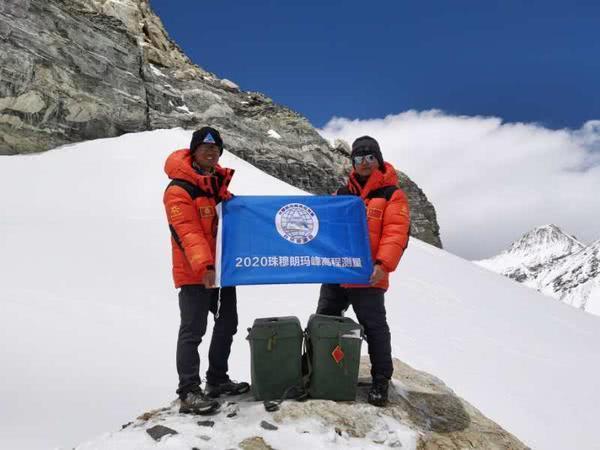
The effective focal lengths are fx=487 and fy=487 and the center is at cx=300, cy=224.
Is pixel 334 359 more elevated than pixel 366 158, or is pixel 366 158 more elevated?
pixel 366 158

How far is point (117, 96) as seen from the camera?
31.1m

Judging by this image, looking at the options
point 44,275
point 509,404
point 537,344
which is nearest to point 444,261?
point 537,344

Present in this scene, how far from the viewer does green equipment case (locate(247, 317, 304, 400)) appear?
4.38 m

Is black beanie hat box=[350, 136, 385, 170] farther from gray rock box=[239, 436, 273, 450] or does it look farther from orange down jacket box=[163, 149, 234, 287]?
gray rock box=[239, 436, 273, 450]

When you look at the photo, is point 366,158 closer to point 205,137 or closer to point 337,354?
point 205,137

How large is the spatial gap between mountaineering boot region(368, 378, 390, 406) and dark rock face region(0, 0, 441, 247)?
25.2 meters

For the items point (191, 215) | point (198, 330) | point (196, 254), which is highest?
point (191, 215)

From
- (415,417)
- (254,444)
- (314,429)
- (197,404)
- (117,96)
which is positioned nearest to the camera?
(254,444)

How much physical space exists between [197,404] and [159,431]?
43 cm

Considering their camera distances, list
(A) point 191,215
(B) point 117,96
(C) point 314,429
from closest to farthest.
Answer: (C) point 314,429
(A) point 191,215
(B) point 117,96

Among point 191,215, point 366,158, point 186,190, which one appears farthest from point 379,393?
point 186,190

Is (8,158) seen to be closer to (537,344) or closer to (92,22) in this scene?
(92,22)

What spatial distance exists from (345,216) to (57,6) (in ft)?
111

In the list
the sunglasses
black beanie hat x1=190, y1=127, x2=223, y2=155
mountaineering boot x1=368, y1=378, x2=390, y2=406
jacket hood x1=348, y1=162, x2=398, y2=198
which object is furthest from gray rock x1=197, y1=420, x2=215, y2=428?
the sunglasses
